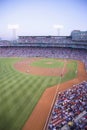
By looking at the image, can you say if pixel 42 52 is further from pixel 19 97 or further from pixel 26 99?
pixel 26 99

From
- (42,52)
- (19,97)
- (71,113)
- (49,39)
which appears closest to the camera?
(71,113)

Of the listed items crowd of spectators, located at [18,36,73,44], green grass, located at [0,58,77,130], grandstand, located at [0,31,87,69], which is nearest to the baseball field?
Result: green grass, located at [0,58,77,130]

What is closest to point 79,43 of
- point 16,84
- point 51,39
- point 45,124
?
point 51,39

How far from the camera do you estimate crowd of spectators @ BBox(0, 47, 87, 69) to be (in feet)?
237

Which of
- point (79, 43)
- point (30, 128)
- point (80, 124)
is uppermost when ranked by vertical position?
point (79, 43)

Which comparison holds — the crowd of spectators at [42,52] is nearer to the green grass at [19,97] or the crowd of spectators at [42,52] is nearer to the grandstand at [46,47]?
the grandstand at [46,47]

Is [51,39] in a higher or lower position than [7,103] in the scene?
higher

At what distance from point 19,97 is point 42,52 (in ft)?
178

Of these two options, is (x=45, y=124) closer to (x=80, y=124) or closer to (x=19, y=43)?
(x=80, y=124)

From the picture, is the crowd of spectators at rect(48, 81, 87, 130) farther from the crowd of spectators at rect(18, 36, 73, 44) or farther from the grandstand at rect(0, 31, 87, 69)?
the crowd of spectators at rect(18, 36, 73, 44)

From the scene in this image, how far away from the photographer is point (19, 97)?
26.3 meters

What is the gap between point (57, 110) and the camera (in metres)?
21.5

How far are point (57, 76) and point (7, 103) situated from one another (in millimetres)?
18162

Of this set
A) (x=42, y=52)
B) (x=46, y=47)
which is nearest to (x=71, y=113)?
(x=42, y=52)
